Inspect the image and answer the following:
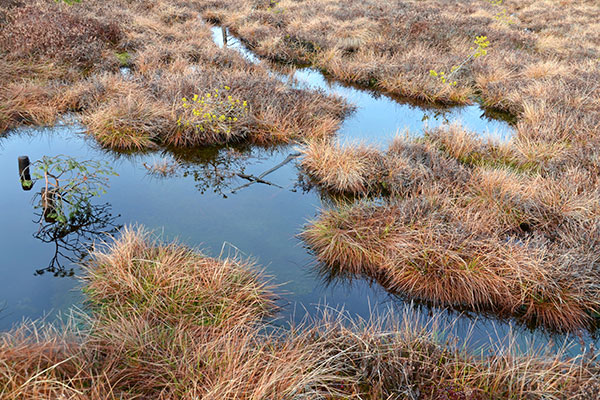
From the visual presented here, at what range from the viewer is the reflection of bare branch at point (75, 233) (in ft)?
15.6

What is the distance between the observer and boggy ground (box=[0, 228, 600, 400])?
2998 mm

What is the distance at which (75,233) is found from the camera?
17.1 feet

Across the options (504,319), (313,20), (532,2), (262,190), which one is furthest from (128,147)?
(532,2)

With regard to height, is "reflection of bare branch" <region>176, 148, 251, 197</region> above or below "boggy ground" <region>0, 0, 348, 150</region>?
below

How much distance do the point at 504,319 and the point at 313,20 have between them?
13.9m

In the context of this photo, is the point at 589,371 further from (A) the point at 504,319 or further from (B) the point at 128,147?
(B) the point at 128,147

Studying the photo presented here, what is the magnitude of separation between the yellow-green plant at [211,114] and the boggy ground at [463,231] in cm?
161

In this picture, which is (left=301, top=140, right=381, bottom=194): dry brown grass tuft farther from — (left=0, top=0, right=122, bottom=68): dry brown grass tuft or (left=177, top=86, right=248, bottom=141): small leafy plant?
(left=0, top=0, right=122, bottom=68): dry brown grass tuft

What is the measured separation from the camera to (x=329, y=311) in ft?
14.5

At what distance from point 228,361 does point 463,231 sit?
10.4 feet

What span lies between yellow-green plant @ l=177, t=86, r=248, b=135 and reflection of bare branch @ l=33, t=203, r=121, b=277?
239 cm

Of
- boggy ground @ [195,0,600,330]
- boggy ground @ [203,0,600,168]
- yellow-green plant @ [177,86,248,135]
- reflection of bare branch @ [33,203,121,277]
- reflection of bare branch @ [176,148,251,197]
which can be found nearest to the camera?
→ boggy ground @ [195,0,600,330]

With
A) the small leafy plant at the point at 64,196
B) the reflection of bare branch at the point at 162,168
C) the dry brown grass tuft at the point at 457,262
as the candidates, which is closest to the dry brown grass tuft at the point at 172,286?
the small leafy plant at the point at 64,196

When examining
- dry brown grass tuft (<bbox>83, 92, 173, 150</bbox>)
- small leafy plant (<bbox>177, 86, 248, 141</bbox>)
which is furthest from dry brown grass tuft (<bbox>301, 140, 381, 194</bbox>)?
dry brown grass tuft (<bbox>83, 92, 173, 150</bbox>)
